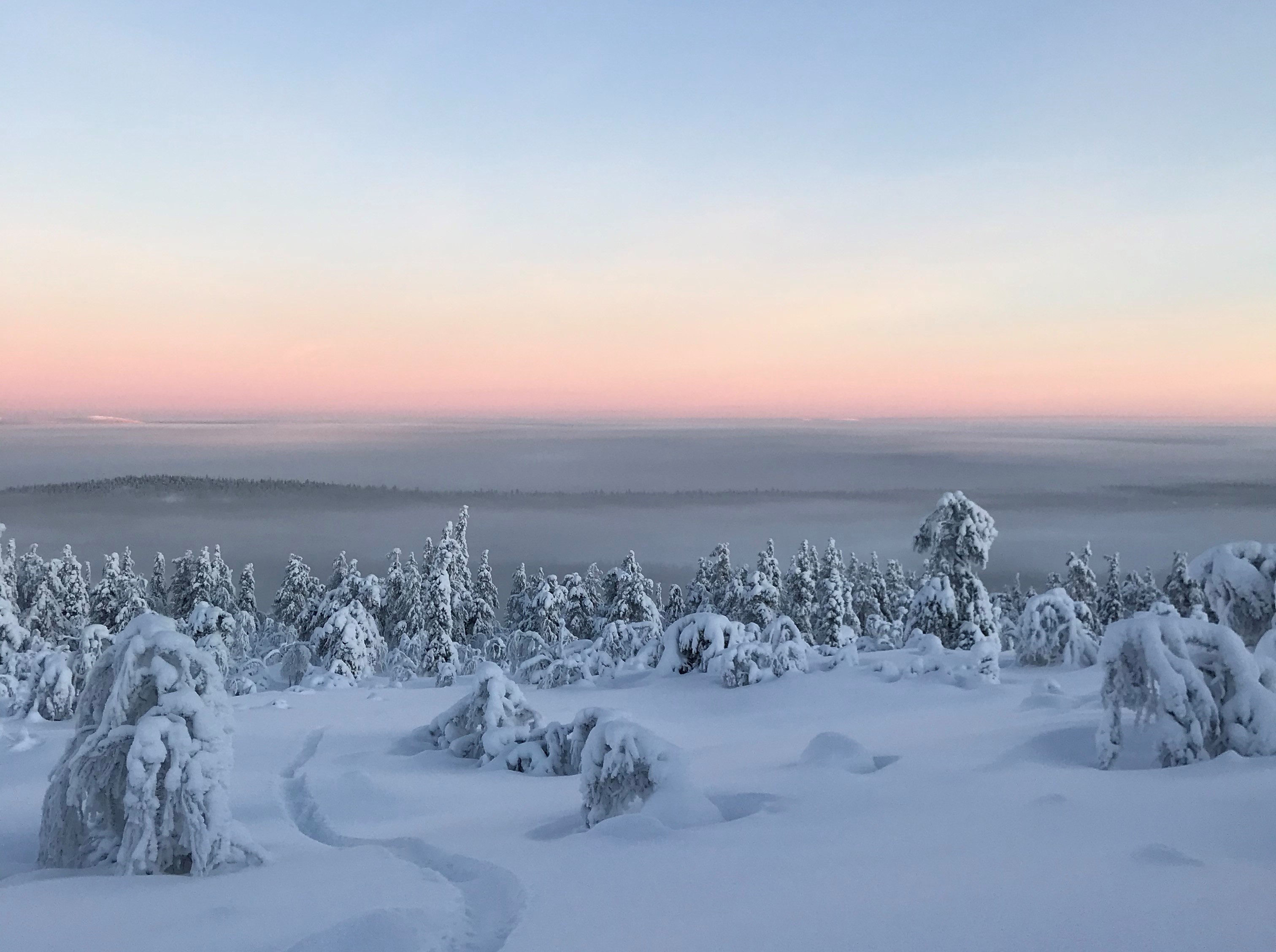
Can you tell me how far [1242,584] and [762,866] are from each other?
32.8 ft

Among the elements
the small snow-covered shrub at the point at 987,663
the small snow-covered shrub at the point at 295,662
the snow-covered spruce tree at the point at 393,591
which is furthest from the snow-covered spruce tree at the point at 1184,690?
the snow-covered spruce tree at the point at 393,591

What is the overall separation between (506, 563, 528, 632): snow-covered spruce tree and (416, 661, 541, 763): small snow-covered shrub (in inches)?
1427

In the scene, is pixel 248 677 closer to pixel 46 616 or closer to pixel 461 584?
pixel 461 584

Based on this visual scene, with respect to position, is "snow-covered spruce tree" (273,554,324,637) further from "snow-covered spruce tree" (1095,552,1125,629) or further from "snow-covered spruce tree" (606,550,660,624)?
"snow-covered spruce tree" (1095,552,1125,629)

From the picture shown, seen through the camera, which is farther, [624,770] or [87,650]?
[87,650]

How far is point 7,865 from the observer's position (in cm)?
747

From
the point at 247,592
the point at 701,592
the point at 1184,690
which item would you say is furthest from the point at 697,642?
the point at 247,592

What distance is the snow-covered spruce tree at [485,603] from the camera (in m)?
53.5

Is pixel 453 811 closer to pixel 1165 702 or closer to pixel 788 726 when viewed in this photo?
pixel 788 726

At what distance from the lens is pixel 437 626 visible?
40719 mm

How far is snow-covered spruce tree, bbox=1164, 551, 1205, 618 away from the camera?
139 feet

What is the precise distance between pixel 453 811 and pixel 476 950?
17.2 ft

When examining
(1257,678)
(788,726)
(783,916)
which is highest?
(1257,678)

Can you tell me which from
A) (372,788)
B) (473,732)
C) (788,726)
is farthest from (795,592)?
(372,788)
